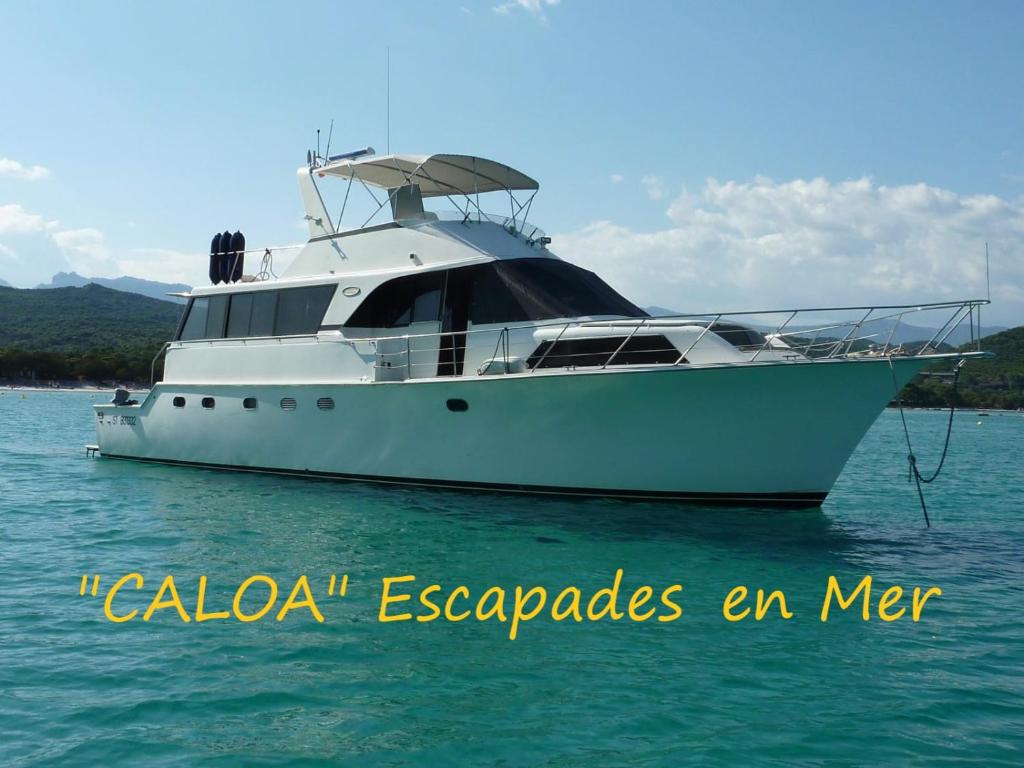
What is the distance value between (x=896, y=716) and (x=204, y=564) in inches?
246

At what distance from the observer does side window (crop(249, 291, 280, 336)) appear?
14477 millimetres

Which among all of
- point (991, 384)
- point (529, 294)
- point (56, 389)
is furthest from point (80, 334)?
point (991, 384)

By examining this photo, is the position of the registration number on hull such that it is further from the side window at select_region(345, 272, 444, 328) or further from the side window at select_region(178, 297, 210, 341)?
the side window at select_region(345, 272, 444, 328)

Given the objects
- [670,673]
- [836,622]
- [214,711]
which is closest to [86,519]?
[214,711]

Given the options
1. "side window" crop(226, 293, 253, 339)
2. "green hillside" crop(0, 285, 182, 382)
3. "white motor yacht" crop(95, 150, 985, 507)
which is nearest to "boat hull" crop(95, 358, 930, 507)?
"white motor yacht" crop(95, 150, 985, 507)

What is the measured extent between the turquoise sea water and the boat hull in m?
0.60

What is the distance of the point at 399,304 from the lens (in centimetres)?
1321

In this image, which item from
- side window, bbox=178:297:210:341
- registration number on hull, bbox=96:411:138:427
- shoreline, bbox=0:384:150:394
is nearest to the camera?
side window, bbox=178:297:210:341

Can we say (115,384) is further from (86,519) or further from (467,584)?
(467,584)

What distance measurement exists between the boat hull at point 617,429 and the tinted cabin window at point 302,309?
3.76 ft

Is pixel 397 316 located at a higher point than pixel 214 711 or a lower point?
higher

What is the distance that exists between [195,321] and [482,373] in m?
7.50

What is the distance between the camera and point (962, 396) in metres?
87.4

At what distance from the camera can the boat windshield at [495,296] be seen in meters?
12.2
